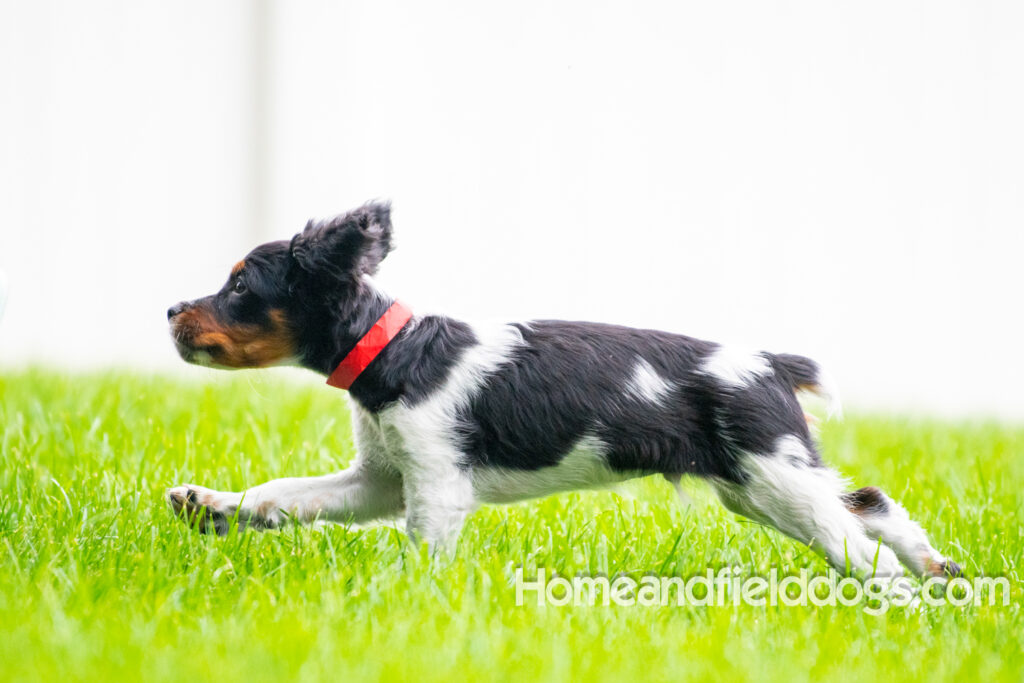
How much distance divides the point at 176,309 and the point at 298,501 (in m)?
0.66

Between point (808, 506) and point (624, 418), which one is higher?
point (624, 418)

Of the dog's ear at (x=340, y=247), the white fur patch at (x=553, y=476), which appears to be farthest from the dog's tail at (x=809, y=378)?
the dog's ear at (x=340, y=247)

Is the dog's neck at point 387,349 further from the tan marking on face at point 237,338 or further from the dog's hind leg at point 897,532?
the dog's hind leg at point 897,532

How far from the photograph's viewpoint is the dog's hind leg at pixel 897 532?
3.19 metres

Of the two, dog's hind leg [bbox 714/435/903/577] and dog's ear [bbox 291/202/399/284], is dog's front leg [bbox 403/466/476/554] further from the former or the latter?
dog's hind leg [bbox 714/435/903/577]

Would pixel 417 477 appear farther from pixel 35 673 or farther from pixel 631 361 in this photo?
pixel 35 673

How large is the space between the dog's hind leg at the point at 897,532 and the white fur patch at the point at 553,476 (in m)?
0.65

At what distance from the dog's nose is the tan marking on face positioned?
0.04 m

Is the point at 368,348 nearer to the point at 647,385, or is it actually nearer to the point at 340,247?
the point at 340,247

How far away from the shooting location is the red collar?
3.15 meters

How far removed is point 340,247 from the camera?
3.21 meters

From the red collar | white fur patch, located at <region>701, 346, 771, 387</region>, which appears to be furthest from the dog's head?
white fur patch, located at <region>701, 346, 771, 387</region>

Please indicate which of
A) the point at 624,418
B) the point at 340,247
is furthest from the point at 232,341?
the point at 624,418

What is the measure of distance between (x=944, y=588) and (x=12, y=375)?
15.8 feet
